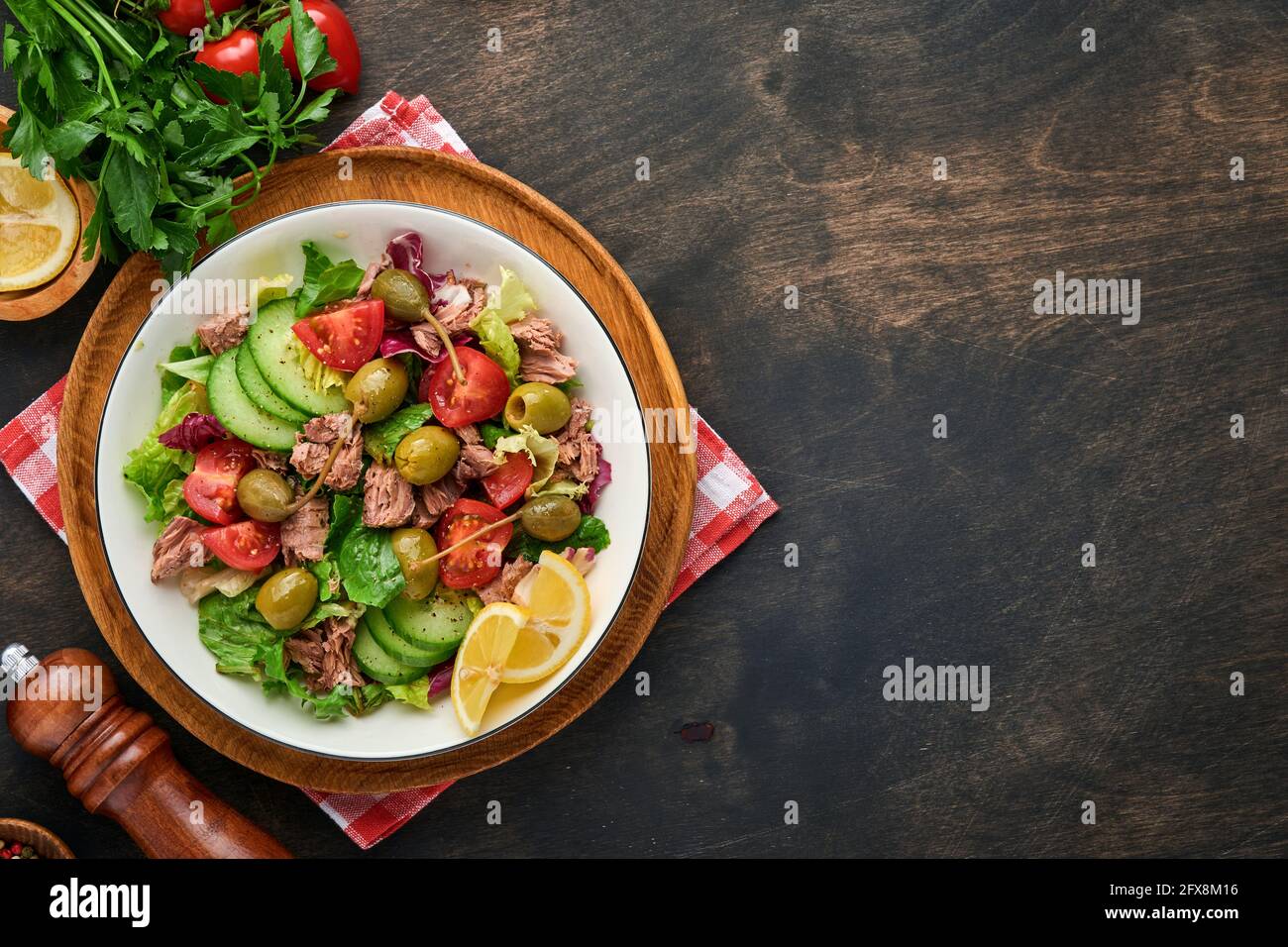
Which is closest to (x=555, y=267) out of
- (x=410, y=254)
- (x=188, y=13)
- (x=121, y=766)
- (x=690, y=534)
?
(x=410, y=254)

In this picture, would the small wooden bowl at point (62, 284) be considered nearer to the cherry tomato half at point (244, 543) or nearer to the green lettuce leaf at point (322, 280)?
the green lettuce leaf at point (322, 280)

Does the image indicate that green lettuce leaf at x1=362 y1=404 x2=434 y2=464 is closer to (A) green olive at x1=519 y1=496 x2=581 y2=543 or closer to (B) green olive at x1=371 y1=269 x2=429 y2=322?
(B) green olive at x1=371 y1=269 x2=429 y2=322

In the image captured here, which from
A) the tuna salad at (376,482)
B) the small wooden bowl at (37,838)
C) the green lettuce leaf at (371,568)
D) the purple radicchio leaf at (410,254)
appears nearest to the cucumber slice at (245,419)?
the tuna salad at (376,482)

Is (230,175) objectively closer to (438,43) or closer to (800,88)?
(438,43)

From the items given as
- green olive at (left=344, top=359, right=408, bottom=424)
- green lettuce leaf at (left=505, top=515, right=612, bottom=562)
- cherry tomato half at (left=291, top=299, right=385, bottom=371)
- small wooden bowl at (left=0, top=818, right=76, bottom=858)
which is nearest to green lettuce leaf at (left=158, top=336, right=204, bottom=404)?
cherry tomato half at (left=291, top=299, right=385, bottom=371)

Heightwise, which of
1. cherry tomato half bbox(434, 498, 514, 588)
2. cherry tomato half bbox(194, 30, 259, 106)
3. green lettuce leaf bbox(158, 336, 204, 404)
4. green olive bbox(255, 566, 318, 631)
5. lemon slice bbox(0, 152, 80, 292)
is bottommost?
green olive bbox(255, 566, 318, 631)
